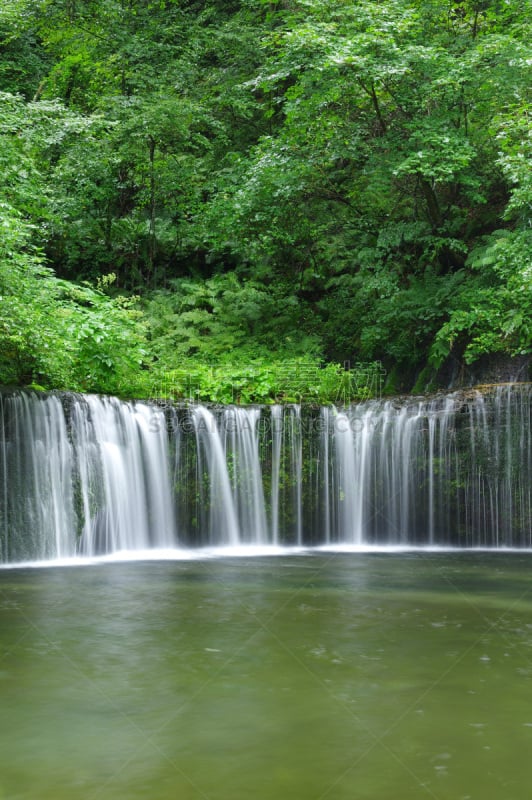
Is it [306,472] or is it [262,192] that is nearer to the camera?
[306,472]

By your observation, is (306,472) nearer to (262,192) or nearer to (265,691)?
(262,192)

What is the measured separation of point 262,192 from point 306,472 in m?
7.37

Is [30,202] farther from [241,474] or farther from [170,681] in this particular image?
[170,681]

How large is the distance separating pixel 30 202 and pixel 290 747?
14.2 metres

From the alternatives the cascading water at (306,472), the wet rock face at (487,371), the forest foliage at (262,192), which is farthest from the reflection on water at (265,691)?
the wet rock face at (487,371)

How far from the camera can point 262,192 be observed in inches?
785

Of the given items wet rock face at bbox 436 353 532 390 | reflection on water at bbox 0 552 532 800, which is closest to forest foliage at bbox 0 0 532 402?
wet rock face at bbox 436 353 532 390

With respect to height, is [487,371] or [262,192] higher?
[262,192]

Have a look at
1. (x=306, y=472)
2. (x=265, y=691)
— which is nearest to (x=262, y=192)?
(x=306, y=472)

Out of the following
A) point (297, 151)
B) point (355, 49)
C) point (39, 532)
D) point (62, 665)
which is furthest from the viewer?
point (297, 151)

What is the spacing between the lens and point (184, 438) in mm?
15398

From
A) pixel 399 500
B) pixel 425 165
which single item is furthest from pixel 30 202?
pixel 399 500

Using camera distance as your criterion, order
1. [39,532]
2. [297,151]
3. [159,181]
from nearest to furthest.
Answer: [39,532] < [297,151] < [159,181]

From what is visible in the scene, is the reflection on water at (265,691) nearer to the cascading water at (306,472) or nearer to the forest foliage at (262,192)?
the cascading water at (306,472)
